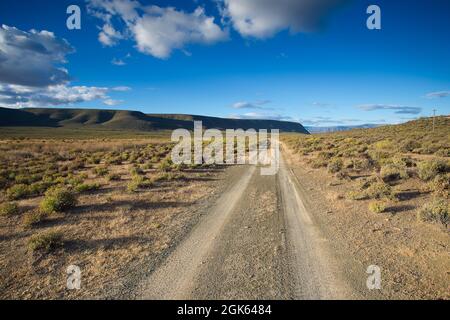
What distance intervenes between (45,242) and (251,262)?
5655 mm

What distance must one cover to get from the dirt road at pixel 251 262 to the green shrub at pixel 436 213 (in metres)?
3.46

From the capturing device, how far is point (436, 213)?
8.48 meters

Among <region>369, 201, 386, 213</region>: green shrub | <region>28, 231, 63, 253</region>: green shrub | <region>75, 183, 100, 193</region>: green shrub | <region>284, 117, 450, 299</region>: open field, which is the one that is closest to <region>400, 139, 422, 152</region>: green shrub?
<region>284, 117, 450, 299</region>: open field

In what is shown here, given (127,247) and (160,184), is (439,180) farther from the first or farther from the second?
(160,184)

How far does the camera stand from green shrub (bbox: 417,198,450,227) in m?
8.33

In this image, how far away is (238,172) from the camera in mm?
21031

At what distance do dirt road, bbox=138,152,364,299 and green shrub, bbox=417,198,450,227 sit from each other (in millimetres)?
3461

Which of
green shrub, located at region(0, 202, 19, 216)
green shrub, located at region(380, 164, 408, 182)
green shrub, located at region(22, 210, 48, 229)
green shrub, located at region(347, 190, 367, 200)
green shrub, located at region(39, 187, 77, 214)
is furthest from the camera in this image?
green shrub, located at region(380, 164, 408, 182)

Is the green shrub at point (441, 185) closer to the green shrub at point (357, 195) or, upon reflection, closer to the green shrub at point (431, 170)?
the green shrub at point (431, 170)

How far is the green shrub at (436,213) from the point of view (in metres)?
8.33

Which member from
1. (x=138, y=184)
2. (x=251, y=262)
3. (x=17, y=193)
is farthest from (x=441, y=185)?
(x=17, y=193)

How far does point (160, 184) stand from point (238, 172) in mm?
6854

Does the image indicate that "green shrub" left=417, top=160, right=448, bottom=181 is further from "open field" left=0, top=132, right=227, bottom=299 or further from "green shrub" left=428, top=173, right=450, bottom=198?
"open field" left=0, top=132, right=227, bottom=299

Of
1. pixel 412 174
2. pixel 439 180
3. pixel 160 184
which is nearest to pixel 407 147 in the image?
pixel 412 174
